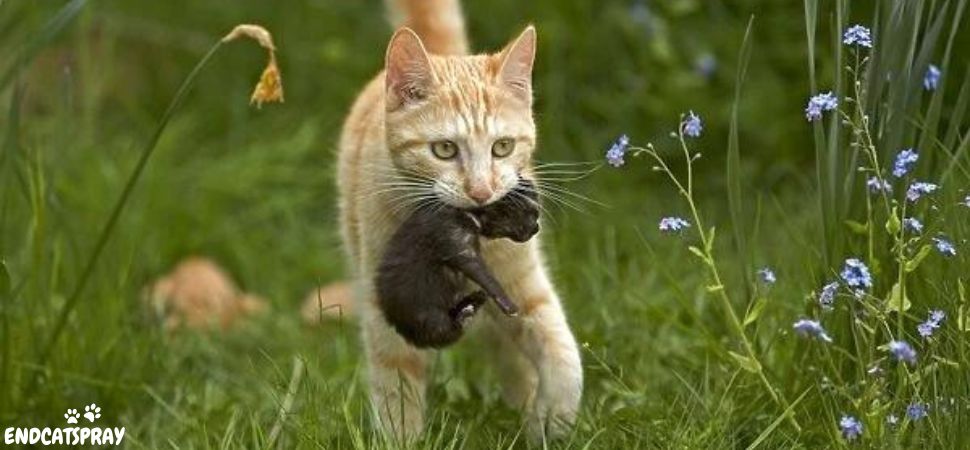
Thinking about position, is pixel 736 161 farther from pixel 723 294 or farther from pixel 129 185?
pixel 129 185

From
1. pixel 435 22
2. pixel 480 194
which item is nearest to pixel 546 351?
pixel 480 194

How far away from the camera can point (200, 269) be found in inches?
239

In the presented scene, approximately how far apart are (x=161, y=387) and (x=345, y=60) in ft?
8.45

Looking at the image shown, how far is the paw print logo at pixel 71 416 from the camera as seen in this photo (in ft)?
14.5

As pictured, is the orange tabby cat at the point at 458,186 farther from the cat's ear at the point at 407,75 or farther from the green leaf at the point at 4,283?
the green leaf at the point at 4,283

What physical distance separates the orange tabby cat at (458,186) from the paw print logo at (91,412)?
0.73 m

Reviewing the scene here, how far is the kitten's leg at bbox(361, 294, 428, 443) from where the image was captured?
4.11 m

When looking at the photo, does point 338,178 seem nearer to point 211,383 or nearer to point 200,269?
point 211,383

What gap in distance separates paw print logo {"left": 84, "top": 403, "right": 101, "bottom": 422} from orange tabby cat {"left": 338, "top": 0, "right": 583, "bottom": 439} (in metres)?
0.73

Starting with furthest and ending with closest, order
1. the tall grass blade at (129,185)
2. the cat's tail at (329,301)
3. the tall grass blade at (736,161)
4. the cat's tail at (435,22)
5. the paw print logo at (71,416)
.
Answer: the cat's tail at (329,301)
the cat's tail at (435,22)
the paw print logo at (71,416)
the tall grass blade at (736,161)
the tall grass blade at (129,185)

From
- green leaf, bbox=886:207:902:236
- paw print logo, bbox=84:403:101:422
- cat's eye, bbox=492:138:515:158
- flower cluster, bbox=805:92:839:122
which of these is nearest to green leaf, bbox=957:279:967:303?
green leaf, bbox=886:207:902:236

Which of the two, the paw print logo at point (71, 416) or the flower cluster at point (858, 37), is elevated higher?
the flower cluster at point (858, 37)

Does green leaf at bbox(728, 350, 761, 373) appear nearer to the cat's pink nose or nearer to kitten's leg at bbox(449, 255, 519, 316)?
kitten's leg at bbox(449, 255, 519, 316)

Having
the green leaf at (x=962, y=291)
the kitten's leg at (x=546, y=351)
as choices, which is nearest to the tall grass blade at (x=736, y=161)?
the kitten's leg at (x=546, y=351)
